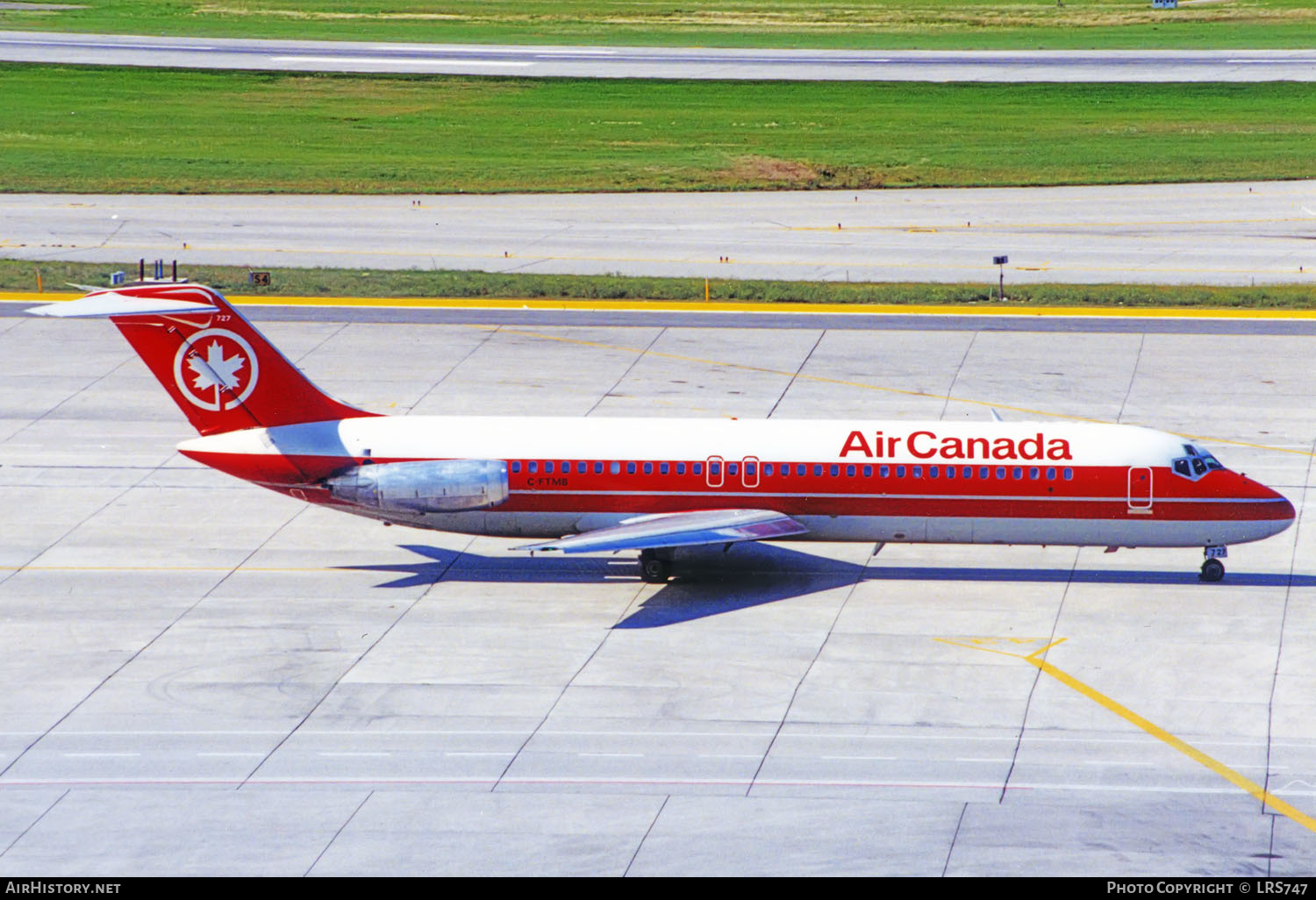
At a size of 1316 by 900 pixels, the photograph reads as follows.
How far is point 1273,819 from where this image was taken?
25672 mm

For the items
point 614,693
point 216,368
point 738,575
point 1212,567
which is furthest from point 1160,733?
point 216,368

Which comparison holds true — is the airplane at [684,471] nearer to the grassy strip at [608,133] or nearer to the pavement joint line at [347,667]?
the pavement joint line at [347,667]

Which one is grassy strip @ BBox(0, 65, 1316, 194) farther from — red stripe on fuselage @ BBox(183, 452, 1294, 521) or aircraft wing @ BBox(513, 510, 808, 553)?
aircraft wing @ BBox(513, 510, 808, 553)

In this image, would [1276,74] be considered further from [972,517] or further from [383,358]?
[972,517]

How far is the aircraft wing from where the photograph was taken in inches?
1364

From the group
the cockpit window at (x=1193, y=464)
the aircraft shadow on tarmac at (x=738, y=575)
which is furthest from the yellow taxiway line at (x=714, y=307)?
the cockpit window at (x=1193, y=464)

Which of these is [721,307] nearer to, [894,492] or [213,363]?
[894,492]

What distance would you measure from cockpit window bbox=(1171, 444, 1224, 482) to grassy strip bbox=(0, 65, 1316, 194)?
147ft

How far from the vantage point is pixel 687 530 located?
3506 cm

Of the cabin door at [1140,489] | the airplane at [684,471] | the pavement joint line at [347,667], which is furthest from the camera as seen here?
the airplane at [684,471]

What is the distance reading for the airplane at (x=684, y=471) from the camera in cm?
3566

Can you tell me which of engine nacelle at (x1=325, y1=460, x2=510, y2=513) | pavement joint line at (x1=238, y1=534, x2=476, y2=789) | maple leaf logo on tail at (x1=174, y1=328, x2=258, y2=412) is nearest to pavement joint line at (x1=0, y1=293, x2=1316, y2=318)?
pavement joint line at (x1=238, y1=534, x2=476, y2=789)

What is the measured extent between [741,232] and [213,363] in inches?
1478

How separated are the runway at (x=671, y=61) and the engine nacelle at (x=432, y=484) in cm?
6858
